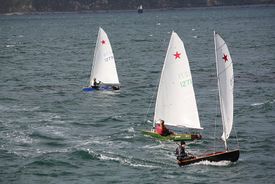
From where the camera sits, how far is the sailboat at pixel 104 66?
92625mm

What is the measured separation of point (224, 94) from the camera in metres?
52.7

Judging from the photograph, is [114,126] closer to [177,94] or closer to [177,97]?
[177,97]

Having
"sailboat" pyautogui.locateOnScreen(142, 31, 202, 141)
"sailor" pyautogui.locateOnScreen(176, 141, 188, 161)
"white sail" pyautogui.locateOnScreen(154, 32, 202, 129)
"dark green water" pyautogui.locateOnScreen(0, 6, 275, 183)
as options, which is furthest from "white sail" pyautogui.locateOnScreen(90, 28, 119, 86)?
"sailor" pyautogui.locateOnScreen(176, 141, 188, 161)

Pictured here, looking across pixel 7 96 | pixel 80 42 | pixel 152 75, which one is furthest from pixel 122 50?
pixel 7 96

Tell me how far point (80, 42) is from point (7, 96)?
331ft

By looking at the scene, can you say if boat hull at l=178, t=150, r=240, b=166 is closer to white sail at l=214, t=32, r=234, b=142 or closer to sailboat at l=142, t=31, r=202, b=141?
white sail at l=214, t=32, r=234, b=142

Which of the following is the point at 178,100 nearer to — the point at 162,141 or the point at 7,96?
the point at 162,141

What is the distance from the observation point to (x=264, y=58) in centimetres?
12200

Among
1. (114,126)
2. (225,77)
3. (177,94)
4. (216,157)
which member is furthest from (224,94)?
(114,126)

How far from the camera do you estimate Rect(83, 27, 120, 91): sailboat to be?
92.6m

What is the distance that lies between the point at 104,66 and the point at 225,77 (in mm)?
42540

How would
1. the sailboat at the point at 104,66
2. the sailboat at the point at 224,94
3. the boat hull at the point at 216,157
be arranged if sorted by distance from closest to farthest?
the sailboat at the point at 224,94, the boat hull at the point at 216,157, the sailboat at the point at 104,66

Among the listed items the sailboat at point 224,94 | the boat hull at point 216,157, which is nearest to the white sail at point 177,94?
the sailboat at point 224,94

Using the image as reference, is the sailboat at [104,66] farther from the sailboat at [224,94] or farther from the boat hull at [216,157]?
the boat hull at [216,157]
